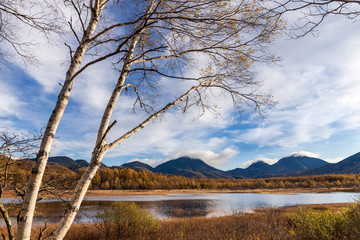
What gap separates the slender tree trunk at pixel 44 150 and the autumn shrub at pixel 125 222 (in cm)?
692

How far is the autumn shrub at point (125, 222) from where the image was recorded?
28.3 ft

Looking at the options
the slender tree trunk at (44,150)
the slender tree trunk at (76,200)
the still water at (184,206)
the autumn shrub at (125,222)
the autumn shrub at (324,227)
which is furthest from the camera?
the still water at (184,206)

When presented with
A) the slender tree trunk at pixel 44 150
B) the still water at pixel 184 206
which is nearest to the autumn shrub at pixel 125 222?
the still water at pixel 184 206

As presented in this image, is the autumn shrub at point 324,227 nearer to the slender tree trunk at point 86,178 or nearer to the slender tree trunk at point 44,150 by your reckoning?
the slender tree trunk at point 86,178

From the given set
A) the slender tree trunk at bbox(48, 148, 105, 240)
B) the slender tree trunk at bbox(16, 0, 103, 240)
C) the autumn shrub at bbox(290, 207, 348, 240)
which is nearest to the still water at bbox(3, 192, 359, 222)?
the autumn shrub at bbox(290, 207, 348, 240)

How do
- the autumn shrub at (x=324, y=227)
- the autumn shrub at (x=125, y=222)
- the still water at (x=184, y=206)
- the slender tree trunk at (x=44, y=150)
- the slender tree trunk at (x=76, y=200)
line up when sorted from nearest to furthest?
the slender tree trunk at (x=44, y=150)
the slender tree trunk at (x=76, y=200)
the autumn shrub at (x=324, y=227)
the autumn shrub at (x=125, y=222)
the still water at (x=184, y=206)

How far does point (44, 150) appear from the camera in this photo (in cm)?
252

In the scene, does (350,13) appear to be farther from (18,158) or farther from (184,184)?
(184,184)

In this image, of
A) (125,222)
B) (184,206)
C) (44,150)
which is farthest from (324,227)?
(184,206)

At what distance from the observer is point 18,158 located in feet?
12.7

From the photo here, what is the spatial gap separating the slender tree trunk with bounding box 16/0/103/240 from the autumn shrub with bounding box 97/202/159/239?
6.92 metres

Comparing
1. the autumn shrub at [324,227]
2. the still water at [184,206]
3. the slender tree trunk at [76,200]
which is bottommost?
the still water at [184,206]

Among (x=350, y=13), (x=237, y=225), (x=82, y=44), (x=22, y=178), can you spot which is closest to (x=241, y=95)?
(x=350, y=13)

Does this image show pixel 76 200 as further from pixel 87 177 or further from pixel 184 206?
pixel 184 206
